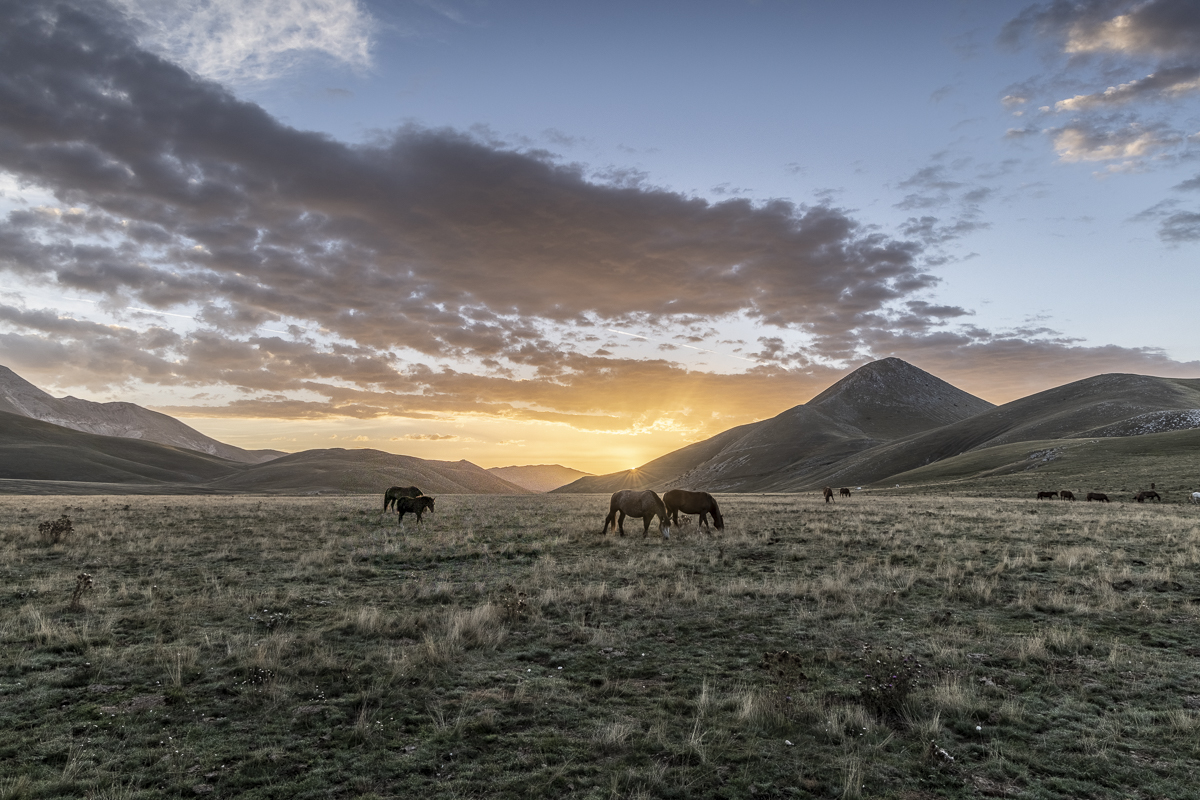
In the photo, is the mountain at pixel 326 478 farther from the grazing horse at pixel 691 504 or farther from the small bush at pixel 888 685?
the small bush at pixel 888 685

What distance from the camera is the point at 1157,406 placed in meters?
130

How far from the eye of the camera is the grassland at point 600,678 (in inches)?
217

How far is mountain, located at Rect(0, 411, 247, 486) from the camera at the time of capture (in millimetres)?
130000

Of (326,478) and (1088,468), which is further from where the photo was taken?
(326,478)

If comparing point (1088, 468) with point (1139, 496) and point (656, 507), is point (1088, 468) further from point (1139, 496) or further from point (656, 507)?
point (656, 507)

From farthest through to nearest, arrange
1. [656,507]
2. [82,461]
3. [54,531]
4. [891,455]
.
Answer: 1. [891,455]
2. [82,461]
3. [656,507]
4. [54,531]

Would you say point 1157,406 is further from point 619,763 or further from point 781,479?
point 619,763

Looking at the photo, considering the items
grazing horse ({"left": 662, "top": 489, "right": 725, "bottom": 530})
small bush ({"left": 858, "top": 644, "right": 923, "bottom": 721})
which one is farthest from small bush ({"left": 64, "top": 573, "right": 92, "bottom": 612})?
grazing horse ({"left": 662, "top": 489, "right": 725, "bottom": 530})

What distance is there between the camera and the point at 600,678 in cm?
787

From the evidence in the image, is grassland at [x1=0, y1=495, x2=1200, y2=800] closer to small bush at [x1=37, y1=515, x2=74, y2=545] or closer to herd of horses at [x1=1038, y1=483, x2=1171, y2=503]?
small bush at [x1=37, y1=515, x2=74, y2=545]

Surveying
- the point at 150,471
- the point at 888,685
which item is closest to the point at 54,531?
the point at 888,685

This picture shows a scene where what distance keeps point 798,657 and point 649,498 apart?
13780 mm

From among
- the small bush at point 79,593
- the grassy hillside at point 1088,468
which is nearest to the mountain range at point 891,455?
the grassy hillside at point 1088,468

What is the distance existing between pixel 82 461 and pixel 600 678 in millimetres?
187683
